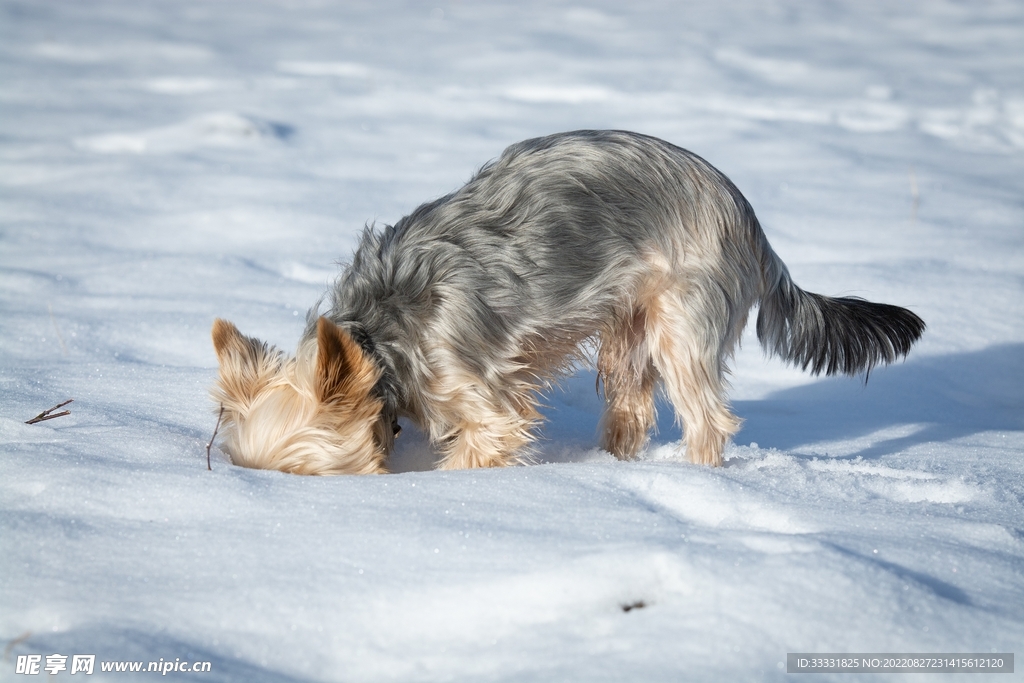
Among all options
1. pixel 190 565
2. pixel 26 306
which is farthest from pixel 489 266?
pixel 26 306

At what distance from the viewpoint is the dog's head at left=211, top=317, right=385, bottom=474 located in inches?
110

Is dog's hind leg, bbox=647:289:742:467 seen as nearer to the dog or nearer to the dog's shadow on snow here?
the dog

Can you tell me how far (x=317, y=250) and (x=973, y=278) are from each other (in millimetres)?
3893

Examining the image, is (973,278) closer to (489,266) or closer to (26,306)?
(489,266)

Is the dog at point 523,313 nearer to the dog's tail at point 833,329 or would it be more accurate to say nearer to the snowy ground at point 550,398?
the dog's tail at point 833,329

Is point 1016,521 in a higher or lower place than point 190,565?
higher

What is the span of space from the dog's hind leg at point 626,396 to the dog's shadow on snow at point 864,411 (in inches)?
4.4

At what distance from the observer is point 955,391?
4504 millimetres

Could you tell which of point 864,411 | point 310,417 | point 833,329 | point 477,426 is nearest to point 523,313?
point 477,426

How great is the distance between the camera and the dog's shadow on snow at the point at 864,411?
3824mm

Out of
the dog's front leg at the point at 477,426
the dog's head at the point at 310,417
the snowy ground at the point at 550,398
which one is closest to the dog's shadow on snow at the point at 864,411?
the snowy ground at the point at 550,398

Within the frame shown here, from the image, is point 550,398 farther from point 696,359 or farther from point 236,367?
point 236,367

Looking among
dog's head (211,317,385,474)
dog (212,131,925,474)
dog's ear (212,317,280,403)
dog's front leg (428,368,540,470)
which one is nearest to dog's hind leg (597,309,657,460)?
dog (212,131,925,474)

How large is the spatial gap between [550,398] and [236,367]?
1812 mm
